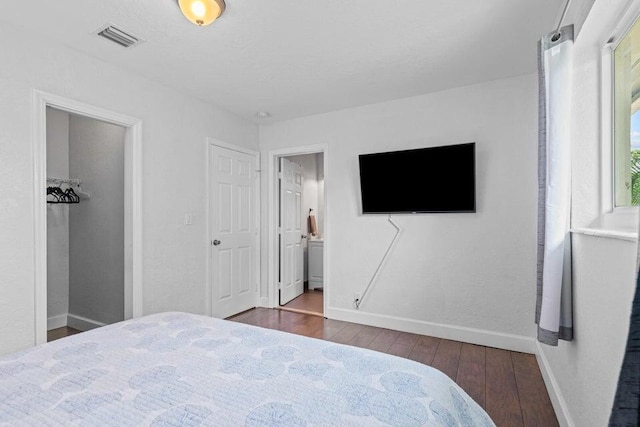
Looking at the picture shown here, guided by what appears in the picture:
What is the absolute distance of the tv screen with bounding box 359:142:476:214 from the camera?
9.40 ft

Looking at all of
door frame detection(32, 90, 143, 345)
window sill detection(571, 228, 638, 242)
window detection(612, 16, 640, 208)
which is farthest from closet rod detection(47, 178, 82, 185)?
window detection(612, 16, 640, 208)

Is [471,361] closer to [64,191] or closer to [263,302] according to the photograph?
[263,302]

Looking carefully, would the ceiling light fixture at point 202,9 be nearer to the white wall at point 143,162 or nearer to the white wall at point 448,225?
the white wall at point 143,162

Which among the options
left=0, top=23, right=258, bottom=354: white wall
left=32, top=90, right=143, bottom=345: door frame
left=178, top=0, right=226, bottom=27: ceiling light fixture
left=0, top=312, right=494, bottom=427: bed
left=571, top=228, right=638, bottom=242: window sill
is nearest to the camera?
left=0, top=312, right=494, bottom=427: bed

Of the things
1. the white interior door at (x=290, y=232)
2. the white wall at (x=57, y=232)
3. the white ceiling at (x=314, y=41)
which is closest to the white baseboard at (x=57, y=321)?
the white wall at (x=57, y=232)

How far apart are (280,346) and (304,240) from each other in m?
3.77

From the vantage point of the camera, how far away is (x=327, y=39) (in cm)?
219

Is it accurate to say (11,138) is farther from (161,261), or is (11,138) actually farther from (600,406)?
(600,406)

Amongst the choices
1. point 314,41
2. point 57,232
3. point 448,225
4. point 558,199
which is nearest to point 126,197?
point 57,232

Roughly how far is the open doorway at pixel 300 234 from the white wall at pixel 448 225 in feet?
1.97

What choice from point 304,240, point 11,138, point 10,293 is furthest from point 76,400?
point 304,240

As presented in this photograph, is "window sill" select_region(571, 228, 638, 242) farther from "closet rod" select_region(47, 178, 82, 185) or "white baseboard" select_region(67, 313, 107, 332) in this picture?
"closet rod" select_region(47, 178, 82, 185)

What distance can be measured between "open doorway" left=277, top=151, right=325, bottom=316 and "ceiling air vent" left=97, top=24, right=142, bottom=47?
2085 millimetres

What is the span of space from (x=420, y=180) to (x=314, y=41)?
63.6 inches
